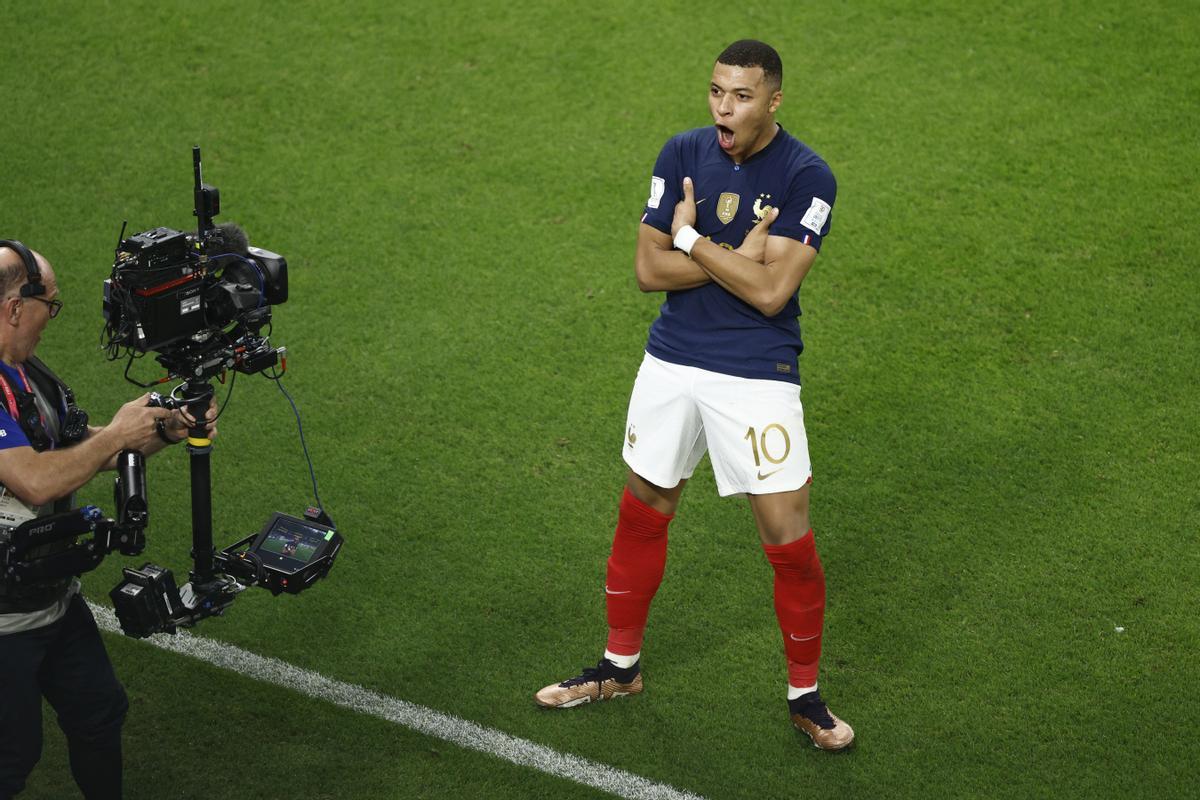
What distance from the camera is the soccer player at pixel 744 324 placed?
4.39m

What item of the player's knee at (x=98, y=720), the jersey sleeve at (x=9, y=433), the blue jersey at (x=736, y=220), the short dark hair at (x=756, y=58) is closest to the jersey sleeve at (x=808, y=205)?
the blue jersey at (x=736, y=220)

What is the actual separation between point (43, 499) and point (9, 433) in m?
0.21

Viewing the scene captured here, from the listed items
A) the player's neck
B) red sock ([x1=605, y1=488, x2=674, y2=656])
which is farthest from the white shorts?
the player's neck

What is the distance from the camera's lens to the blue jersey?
4426 millimetres

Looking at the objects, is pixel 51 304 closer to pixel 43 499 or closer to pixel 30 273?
pixel 30 273

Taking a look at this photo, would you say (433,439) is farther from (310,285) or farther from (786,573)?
(786,573)

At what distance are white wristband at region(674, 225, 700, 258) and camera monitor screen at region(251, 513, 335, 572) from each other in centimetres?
147

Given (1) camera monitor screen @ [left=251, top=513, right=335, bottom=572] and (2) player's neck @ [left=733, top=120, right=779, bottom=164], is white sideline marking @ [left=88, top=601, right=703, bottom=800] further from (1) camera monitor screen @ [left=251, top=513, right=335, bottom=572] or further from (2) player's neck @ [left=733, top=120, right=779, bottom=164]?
(2) player's neck @ [left=733, top=120, right=779, bottom=164]

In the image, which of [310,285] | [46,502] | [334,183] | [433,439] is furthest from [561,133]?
[46,502]

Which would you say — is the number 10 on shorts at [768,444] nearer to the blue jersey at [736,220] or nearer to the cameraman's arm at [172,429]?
the blue jersey at [736,220]

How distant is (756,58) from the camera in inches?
170

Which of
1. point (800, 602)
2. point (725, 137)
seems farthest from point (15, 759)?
point (725, 137)

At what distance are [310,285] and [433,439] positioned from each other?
1.42 meters

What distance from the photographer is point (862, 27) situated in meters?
8.57
